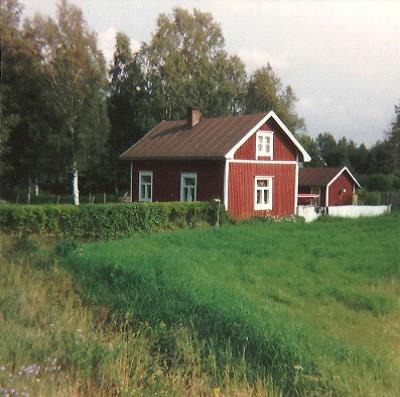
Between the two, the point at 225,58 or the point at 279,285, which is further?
the point at 279,285

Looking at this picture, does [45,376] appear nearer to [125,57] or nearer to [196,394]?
[196,394]

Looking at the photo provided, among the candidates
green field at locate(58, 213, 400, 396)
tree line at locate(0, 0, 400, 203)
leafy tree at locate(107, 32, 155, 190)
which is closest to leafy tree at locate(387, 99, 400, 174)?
tree line at locate(0, 0, 400, 203)

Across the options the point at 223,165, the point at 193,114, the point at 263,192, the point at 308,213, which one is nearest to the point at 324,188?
the point at 308,213

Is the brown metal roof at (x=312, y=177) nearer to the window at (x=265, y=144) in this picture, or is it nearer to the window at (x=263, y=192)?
the window at (x=263, y=192)

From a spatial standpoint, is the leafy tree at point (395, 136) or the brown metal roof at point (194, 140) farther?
the brown metal roof at point (194, 140)

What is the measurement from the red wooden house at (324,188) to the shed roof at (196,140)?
7.56m

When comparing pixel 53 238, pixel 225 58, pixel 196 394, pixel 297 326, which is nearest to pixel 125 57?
pixel 225 58

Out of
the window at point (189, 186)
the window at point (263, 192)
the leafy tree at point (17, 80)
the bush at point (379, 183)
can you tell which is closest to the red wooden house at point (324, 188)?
the bush at point (379, 183)

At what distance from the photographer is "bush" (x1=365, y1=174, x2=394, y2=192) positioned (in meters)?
24.1

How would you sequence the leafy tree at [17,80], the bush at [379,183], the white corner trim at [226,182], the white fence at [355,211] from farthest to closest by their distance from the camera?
the bush at [379,183] < the white fence at [355,211] < the white corner trim at [226,182] < the leafy tree at [17,80]

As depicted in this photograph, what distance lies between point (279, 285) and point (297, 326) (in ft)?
8.45

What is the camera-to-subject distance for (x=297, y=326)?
6.60 metres

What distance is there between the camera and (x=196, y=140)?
21.8 metres

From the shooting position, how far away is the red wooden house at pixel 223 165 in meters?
20.7
